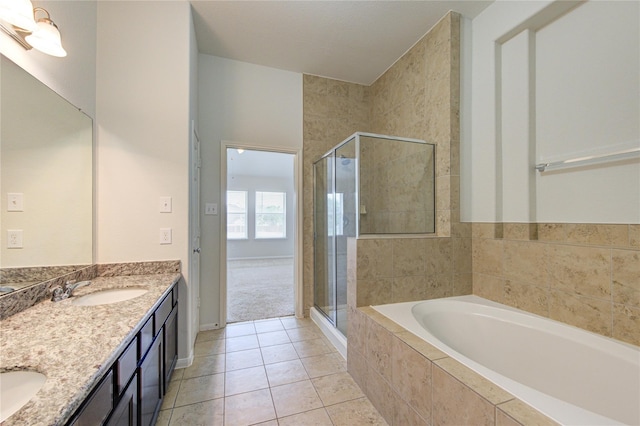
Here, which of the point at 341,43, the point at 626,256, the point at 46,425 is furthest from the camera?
the point at 341,43

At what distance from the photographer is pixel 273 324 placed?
9.40 ft

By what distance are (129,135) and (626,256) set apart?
321 centimetres

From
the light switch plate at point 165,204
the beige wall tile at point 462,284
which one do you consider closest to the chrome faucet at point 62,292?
the light switch plate at point 165,204

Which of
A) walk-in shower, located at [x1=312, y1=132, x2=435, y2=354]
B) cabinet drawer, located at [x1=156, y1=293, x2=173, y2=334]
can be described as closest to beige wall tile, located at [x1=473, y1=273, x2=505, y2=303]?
walk-in shower, located at [x1=312, y1=132, x2=435, y2=354]

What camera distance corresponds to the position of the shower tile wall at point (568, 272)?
1.40m

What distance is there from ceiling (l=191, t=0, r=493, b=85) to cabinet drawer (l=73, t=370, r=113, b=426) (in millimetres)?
2548

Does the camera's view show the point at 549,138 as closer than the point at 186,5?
Yes

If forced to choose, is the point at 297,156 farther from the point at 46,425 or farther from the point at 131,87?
the point at 46,425

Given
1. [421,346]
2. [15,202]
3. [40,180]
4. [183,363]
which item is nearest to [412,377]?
[421,346]

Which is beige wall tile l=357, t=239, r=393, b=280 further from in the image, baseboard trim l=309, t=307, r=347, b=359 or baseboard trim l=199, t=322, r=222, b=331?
baseboard trim l=199, t=322, r=222, b=331

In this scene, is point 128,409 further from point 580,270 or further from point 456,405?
point 580,270

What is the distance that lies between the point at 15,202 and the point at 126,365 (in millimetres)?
988

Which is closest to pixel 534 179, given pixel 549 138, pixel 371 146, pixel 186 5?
pixel 549 138

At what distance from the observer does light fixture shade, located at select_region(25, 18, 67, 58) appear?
Answer: 1.25 m
